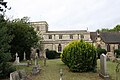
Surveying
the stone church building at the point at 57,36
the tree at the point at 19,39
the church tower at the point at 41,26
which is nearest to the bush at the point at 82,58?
the tree at the point at 19,39

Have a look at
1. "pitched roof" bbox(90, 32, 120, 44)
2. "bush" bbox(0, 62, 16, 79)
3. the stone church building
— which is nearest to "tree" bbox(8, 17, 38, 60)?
"bush" bbox(0, 62, 16, 79)

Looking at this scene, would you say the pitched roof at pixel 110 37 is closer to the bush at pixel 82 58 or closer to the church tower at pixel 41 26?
the church tower at pixel 41 26

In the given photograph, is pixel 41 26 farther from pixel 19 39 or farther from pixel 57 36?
pixel 19 39

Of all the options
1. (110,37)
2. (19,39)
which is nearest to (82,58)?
(19,39)

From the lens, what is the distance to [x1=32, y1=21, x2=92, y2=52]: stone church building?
7256 cm

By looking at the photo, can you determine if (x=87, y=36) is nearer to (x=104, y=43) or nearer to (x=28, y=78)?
(x=104, y=43)

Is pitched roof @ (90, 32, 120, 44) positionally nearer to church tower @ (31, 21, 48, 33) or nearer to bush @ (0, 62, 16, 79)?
church tower @ (31, 21, 48, 33)

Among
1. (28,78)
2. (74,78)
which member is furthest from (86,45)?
(28,78)

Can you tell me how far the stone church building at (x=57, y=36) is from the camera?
72562mm

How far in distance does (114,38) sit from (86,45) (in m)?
44.7

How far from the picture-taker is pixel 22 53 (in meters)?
40.8

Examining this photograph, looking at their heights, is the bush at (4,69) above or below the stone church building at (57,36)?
below

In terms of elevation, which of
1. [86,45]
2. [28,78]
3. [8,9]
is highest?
[8,9]

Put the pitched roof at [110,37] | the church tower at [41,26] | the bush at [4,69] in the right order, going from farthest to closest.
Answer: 1. the church tower at [41,26]
2. the pitched roof at [110,37]
3. the bush at [4,69]
